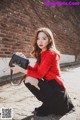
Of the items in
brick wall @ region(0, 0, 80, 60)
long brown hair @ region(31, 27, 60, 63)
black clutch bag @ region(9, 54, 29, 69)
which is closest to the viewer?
black clutch bag @ region(9, 54, 29, 69)

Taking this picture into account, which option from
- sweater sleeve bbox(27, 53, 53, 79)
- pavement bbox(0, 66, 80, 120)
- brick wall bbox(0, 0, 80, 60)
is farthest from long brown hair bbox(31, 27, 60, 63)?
brick wall bbox(0, 0, 80, 60)

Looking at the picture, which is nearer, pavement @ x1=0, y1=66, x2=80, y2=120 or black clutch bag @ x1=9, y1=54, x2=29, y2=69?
black clutch bag @ x1=9, y1=54, x2=29, y2=69

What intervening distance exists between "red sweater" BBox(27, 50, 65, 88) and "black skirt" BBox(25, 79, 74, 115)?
62 mm

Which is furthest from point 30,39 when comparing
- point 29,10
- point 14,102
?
point 14,102

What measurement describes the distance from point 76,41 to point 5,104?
855 cm

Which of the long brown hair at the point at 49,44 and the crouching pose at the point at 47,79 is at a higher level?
the long brown hair at the point at 49,44

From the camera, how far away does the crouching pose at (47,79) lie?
10.3 ft

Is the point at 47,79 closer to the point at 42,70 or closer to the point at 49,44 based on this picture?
the point at 42,70

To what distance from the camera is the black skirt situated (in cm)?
314

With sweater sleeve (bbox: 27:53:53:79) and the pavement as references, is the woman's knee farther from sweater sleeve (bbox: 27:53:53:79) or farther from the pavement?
the pavement

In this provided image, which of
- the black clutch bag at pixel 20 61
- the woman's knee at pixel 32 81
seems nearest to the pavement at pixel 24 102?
the woman's knee at pixel 32 81

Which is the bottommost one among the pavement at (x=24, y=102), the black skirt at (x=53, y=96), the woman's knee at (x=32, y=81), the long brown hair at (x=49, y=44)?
the pavement at (x=24, y=102)

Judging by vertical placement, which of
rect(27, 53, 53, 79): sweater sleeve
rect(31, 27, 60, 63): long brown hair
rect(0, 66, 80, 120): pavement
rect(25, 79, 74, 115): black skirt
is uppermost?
rect(31, 27, 60, 63): long brown hair

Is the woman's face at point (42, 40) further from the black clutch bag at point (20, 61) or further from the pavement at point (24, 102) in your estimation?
the pavement at point (24, 102)
